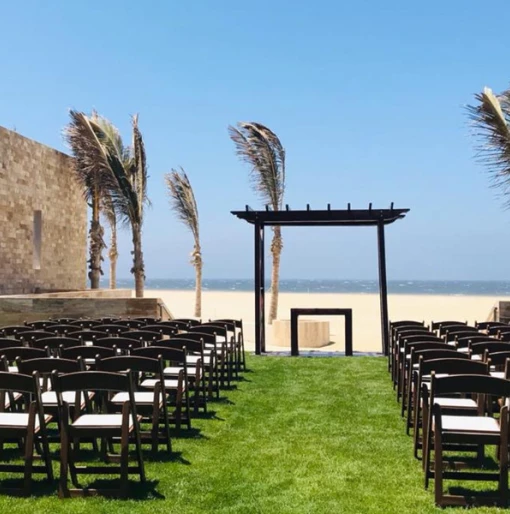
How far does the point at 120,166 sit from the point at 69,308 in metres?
5.34

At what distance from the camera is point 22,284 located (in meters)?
17.8

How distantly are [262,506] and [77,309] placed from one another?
11048mm

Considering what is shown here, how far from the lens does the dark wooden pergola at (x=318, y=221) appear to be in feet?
40.5

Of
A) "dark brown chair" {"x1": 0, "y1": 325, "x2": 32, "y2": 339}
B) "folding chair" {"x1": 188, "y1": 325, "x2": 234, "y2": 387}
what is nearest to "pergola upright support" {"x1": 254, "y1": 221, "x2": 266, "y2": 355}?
"folding chair" {"x1": 188, "y1": 325, "x2": 234, "y2": 387}

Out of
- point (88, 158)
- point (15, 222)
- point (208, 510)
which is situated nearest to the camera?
point (208, 510)

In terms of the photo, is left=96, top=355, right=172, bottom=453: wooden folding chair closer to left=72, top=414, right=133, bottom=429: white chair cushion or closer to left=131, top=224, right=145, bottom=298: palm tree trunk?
left=72, top=414, right=133, bottom=429: white chair cushion

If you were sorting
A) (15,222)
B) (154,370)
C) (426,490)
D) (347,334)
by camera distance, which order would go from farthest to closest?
(15,222) < (347,334) < (154,370) < (426,490)

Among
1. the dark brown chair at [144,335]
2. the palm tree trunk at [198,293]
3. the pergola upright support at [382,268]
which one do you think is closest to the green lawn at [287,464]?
the dark brown chair at [144,335]

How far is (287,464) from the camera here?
5.00m

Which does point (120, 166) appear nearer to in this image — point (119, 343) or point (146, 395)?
point (119, 343)

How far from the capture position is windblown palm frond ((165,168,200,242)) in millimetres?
23828

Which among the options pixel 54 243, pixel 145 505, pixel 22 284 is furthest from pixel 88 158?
pixel 145 505

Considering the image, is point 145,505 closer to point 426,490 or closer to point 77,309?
point 426,490

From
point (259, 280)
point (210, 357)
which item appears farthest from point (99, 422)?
point (259, 280)
